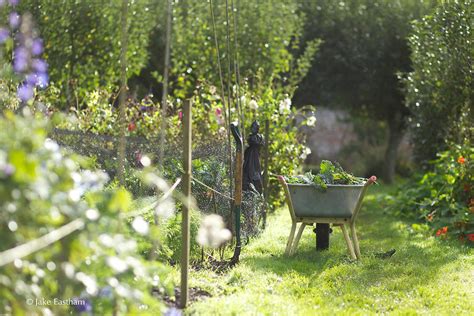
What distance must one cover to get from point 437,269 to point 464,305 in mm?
1162

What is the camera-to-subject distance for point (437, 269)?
584 cm

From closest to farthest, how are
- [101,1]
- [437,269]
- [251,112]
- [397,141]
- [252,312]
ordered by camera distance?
[252,312] < [437,269] < [251,112] < [101,1] < [397,141]

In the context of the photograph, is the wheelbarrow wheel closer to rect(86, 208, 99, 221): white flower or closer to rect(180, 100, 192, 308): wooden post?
rect(180, 100, 192, 308): wooden post

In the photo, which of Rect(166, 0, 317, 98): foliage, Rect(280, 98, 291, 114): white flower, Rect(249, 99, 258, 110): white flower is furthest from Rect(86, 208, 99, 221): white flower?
Rect(166, 0, 317, 98): foliage

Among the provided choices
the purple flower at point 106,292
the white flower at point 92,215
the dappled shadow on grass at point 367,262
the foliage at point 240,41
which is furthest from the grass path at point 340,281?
the foliage at point 240,41

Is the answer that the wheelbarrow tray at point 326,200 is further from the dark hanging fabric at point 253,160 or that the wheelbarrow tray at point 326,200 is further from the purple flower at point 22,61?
the purple flower at point 22,61

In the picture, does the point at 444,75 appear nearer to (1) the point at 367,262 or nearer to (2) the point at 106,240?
(1) the point at 367,262

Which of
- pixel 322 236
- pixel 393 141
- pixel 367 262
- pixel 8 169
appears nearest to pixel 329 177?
pixel 322 236

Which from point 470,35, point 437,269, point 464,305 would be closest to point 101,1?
point 470,35

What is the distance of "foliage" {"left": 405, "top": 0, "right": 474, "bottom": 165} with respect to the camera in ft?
27.5

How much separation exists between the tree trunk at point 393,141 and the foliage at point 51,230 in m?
14.5

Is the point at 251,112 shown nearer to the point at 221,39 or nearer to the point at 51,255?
the point at 221,39

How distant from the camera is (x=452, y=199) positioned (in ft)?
27.0

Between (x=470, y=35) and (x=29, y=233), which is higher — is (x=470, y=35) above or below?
above
